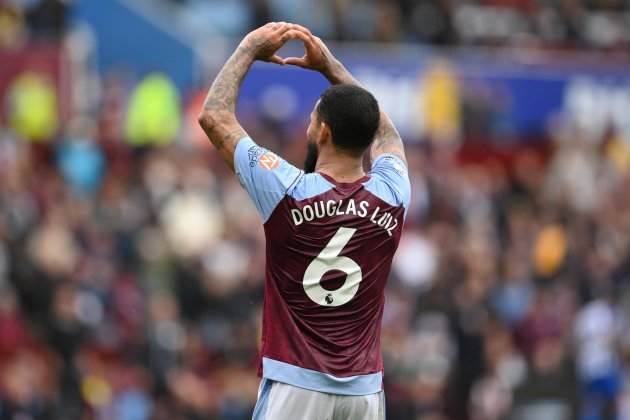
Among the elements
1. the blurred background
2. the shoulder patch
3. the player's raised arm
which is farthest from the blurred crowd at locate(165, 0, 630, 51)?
the shoulder patch

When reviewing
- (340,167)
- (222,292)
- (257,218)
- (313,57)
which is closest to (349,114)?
(340,167)

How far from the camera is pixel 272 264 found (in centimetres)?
612

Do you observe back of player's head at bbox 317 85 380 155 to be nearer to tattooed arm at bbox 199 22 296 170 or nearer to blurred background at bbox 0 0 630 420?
tattooed arm at bbox 199 22 296 170

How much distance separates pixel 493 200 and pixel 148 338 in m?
6.93

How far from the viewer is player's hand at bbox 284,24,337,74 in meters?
6.39

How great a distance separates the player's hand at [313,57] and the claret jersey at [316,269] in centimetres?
58

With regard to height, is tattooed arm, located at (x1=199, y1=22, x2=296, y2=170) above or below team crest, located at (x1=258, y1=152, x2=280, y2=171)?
above

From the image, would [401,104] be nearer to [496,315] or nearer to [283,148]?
[283,148]

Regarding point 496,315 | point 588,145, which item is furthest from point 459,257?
point 588,145

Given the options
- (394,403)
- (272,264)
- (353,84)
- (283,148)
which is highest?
(353,84)

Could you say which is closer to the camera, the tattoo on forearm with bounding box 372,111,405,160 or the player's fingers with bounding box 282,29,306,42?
the player's fingers with bounding box 282,29,306,42

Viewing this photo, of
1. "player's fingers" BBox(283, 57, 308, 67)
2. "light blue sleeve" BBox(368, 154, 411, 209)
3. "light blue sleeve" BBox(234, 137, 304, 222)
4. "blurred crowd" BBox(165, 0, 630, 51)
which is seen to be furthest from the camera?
"blurred crowd" BBox(165, 0, 630, 51)

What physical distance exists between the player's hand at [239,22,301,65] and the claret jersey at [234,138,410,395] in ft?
1.47

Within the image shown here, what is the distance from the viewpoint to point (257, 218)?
15.2 meters
